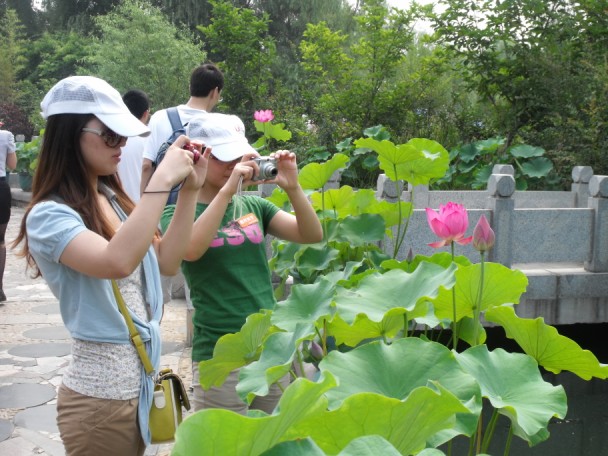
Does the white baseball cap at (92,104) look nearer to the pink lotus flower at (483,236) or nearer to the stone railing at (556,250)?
the pink lotus flower at (483,236)

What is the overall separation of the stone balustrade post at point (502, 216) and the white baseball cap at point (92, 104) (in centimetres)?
406

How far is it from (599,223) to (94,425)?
4799mm

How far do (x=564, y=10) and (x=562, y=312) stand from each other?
5053 mm

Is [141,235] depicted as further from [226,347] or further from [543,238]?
[543,238]

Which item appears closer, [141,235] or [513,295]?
[141,235]

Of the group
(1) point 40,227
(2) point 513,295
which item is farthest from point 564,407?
(1) point 40,227

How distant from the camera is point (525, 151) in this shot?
29.7ft

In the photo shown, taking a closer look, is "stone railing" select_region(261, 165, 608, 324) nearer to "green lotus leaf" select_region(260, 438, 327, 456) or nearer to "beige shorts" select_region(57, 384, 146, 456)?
"beige shorts" select_region(57, 384, 146, 456)

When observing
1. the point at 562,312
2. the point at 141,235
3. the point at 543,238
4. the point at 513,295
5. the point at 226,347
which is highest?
the point at 141,235

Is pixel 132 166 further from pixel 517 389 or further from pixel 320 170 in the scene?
pixel 517 389

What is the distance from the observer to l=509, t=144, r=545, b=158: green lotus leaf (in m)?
8.93

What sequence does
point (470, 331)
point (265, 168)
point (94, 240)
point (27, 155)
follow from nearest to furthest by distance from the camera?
point (94, 240) → point (470, 331) → point (265, 168) → point (27, 155)

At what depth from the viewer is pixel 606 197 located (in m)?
5.85

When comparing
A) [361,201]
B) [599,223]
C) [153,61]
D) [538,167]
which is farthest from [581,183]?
[153,61]
